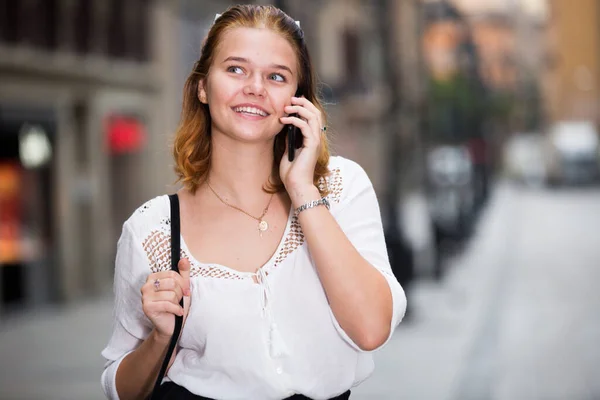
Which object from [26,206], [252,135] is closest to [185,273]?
[252,135]

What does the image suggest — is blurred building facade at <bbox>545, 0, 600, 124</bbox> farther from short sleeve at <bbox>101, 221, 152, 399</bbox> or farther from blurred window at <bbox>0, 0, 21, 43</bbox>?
short sleeve at <bbox>101, 221, 152, 399</bbox>

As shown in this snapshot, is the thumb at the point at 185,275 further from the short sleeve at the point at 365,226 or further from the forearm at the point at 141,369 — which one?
the short sleeve at the point at 365,226

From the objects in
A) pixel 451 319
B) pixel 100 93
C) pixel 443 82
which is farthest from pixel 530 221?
pixel 443 82

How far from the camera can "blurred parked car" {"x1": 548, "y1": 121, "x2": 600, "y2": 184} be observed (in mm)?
45625

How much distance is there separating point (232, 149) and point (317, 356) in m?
0.57

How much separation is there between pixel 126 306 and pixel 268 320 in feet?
1.38

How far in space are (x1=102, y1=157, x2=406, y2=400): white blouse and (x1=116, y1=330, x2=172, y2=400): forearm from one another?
5 cm

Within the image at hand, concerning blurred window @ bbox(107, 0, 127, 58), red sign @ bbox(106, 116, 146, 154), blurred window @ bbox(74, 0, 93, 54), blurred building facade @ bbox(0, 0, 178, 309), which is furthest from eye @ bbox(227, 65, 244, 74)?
blurred window @ bbox(107, 0, 127, 58)

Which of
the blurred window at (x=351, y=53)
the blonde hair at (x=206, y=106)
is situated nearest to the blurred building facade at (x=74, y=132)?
the blonde hair at (x=206, y=106)

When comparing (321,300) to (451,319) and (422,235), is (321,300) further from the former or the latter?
(422,235)

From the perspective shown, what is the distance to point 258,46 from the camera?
277 centimetres

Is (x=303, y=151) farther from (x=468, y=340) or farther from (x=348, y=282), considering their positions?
(x=468, y=340)

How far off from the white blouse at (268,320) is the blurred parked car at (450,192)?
16001mm

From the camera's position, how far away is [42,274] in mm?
17109
